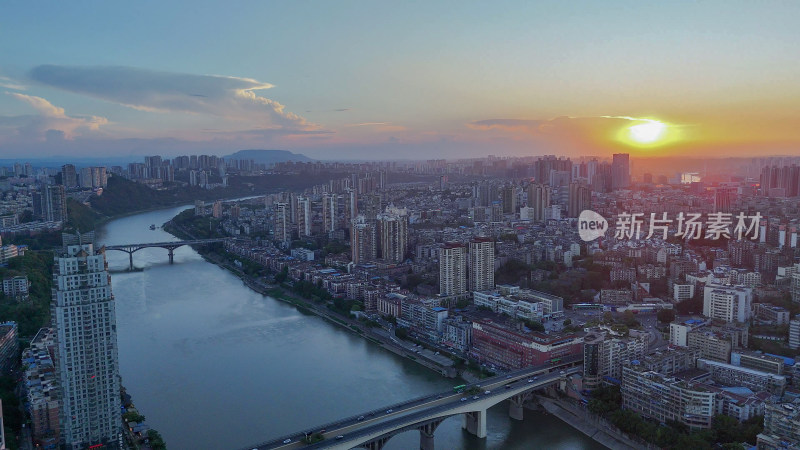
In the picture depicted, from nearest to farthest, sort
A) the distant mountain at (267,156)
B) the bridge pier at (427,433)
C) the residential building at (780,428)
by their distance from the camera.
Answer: the residential building at (780,428), the bridge pier at (427,433), the distant mountain at (267,156)

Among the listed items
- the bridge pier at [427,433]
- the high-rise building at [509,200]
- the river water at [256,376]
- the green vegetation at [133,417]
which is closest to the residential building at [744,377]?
the river water at [256,376]

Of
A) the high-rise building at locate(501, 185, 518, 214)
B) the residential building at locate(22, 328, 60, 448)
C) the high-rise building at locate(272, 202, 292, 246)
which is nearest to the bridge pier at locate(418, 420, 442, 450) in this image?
the residential building at locate(22, 328, 60, 448)

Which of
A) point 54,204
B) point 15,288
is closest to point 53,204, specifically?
point 54,204

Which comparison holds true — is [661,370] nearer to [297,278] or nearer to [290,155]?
[297,278]

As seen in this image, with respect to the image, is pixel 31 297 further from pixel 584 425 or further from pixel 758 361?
pixel 758 361

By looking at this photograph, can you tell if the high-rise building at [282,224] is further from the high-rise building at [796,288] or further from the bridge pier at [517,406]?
the high-rise building at [796,288]

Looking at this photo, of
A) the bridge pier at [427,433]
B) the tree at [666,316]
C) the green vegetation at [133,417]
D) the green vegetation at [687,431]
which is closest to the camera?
the green vegetation at [687,431]
